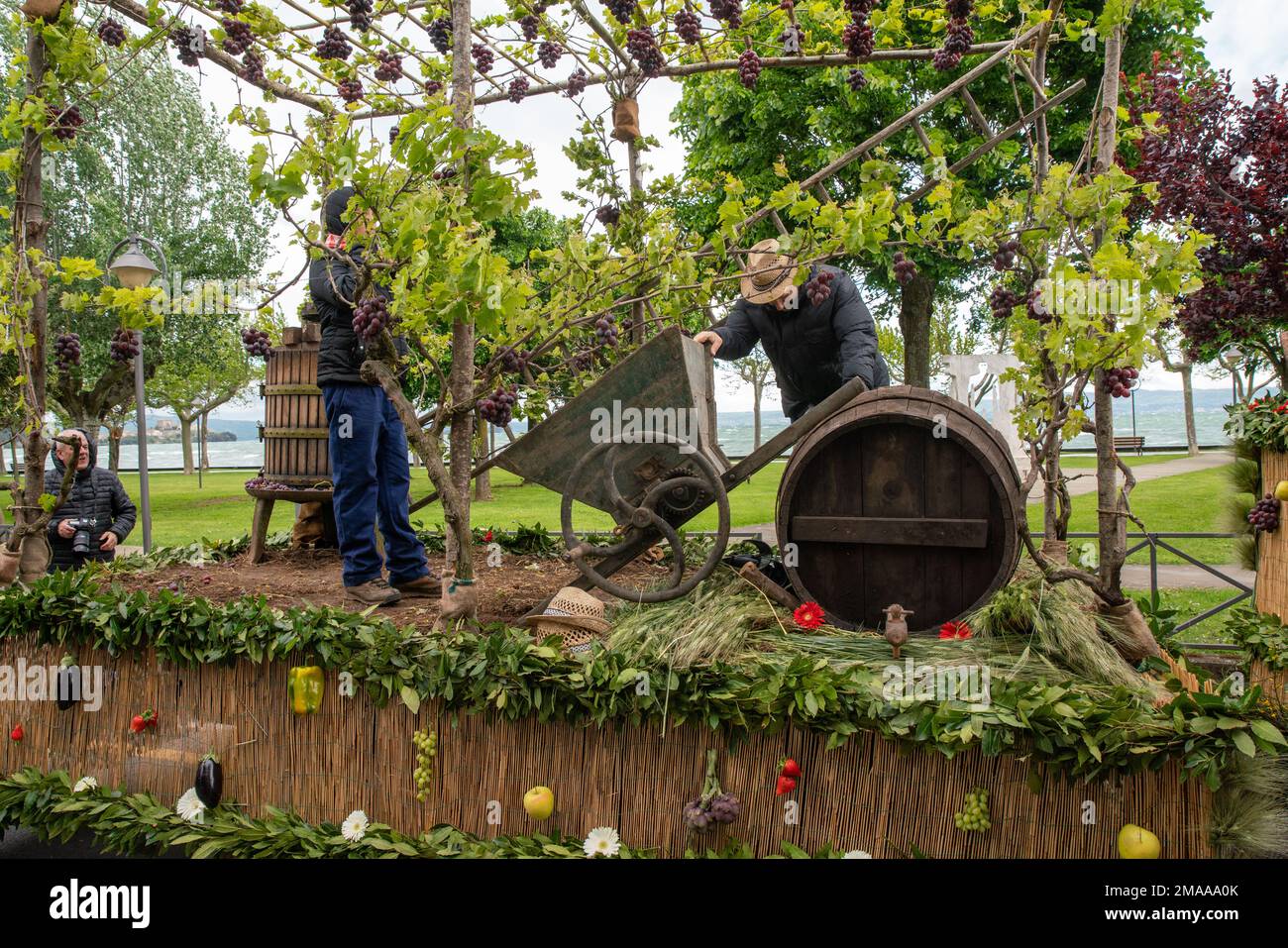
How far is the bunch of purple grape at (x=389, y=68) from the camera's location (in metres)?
4.37

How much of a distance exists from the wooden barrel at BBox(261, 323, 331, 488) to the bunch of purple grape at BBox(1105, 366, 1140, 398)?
4.59 m

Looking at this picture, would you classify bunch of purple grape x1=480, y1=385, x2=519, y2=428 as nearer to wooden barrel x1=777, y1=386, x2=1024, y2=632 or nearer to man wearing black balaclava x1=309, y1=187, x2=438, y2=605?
man wearing black balaclava x1=309, y1=187, x2=438, y2=605

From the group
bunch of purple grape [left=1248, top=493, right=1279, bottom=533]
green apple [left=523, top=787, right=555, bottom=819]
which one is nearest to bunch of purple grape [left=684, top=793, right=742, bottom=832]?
green apple [left=523, top=787, right=555, bottom=819]

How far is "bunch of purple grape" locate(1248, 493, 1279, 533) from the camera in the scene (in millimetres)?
4934

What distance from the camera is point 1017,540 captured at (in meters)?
3.57

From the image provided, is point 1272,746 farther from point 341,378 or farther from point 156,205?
point 156,205

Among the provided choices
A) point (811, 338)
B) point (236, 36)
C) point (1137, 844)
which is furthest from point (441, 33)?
point (1137, 844)

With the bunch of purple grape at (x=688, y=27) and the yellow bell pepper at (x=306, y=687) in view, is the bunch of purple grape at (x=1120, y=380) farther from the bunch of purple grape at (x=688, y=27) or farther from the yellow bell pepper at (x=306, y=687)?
the yellow bell pepper at (x=306, y=687)

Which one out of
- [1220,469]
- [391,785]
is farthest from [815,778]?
[1220,469]

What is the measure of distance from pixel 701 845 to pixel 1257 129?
9.65 metres

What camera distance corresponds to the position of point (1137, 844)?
2.58m

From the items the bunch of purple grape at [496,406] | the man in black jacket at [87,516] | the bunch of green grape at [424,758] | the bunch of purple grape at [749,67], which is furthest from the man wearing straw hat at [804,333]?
the man in black jacket at [87,516]
